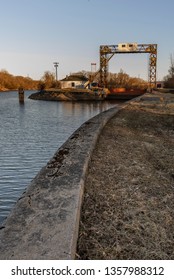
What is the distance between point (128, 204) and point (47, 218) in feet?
3.46

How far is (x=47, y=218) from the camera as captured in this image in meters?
2.32

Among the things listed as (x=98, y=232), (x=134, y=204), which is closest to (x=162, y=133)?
(x=134, y=204)

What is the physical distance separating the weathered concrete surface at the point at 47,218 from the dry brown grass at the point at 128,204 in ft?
0.65

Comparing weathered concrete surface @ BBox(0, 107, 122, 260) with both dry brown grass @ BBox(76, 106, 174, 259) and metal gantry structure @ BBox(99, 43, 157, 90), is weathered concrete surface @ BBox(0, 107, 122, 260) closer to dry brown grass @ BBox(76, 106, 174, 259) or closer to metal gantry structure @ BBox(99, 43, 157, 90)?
dry brown grass @ BBox(76, 106, 174, 259)

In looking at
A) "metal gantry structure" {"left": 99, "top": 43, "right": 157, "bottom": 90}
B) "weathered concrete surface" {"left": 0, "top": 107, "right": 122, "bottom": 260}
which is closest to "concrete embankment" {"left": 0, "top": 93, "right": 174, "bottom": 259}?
"weathered concrete surface" {"left": 0, "top": 107, "right": 122, "bottom": 260}

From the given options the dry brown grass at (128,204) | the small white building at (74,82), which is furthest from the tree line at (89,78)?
the dry brown grass at (128,204)

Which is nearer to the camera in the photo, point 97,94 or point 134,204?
point 134,204

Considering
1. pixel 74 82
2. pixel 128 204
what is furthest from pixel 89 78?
pixel 128 204

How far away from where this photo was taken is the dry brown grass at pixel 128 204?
2.21 m

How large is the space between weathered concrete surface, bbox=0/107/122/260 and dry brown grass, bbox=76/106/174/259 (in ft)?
0.65

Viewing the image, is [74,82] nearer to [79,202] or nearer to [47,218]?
[79,202]
